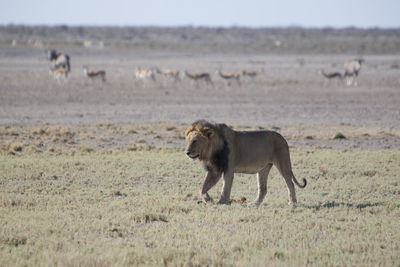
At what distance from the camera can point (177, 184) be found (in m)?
12.7

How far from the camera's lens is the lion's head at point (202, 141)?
980 cm

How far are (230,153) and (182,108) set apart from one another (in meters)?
18.9

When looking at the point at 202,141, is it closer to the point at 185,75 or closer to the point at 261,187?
the point at 261,187

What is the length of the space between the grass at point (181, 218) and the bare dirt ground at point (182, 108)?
5039 mm

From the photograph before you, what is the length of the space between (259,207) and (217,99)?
76.6 ft

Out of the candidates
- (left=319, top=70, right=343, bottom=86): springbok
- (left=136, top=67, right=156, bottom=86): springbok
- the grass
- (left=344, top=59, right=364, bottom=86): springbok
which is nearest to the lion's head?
the grass

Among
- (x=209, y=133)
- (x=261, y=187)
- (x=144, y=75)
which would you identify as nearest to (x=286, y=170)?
(x=261, y=187)

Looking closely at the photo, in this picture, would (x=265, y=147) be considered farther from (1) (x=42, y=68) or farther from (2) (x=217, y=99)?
(1) (x=42, y=68)

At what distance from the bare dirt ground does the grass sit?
504cm

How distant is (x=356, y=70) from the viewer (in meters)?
44.7

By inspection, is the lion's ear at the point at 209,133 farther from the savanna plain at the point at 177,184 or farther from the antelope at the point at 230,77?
the antelope at the point at 230,77

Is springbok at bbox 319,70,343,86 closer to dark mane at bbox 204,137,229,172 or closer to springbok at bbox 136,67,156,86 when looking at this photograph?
springbok at bbox 136,67,156,86

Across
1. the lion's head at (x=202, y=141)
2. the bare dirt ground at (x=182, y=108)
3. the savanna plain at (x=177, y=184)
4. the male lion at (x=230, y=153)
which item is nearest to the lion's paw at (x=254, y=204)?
the male lion at (x=230, y=153)

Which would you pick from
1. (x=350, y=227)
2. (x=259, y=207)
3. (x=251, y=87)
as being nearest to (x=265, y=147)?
(x=259, y=207)
